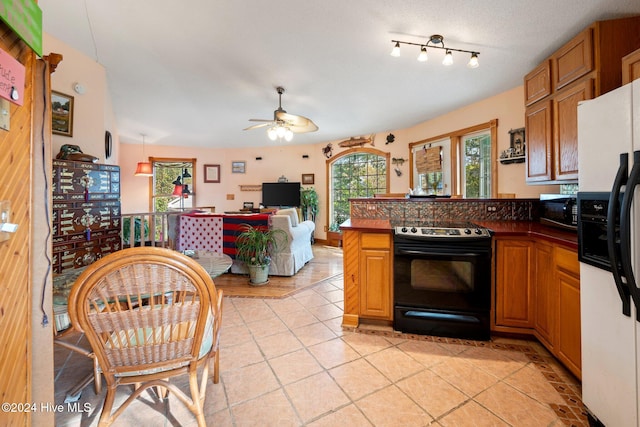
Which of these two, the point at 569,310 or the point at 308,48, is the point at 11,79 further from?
the point at 569,310

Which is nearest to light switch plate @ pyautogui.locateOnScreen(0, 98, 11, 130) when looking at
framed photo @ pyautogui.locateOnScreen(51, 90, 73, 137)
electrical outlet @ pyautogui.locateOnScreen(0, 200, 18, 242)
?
electrical outlet @ pyautogui.locateOnScreen(0, 200, 18, 242)

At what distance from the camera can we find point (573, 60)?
2111mm

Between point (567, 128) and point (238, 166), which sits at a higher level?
point (238, 166)

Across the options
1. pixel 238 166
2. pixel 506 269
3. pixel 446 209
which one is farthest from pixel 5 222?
pixel 238 166

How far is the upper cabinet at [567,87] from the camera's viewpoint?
191cm

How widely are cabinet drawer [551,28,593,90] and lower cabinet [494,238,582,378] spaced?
4.53 feet

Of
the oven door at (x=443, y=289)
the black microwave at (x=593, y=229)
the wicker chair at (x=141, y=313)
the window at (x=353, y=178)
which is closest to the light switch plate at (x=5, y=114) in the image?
the wicker chair at (x=141, y=313)

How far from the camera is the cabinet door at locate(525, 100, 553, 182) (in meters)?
2.36

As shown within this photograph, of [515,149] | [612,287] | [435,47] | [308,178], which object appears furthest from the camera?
[308,178]

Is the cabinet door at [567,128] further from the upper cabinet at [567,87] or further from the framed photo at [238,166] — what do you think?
the framed photo at [238,166]

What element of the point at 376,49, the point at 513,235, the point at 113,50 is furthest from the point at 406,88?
the point at 113,50

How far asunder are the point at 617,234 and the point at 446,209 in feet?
4.83

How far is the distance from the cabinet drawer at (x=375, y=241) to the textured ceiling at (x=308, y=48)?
67.3 inches

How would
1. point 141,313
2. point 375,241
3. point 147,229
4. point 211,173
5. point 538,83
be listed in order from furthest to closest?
point 211,173 < point 147,229 < point 538,83 < point 375,241 < point 141,313
